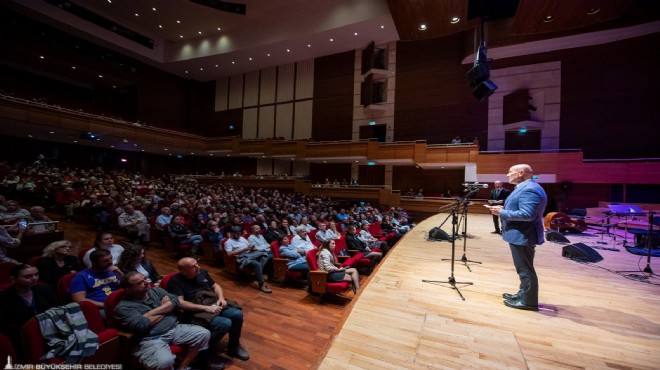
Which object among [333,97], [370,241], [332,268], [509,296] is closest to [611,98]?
[370,241]

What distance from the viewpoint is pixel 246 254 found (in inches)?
184

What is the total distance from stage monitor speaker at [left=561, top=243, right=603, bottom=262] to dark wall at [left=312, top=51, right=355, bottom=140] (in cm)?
1192

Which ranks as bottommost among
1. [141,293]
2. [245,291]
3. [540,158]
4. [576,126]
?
[245,291]

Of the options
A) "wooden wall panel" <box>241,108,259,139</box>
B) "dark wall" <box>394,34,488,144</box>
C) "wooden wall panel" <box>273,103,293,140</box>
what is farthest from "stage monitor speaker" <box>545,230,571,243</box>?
"wooden wall panel" <box>241,108,259,139</box>

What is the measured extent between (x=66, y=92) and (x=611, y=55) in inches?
1044

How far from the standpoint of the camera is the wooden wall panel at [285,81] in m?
17.3

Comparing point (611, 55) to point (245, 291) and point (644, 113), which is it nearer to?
point (644, 113)

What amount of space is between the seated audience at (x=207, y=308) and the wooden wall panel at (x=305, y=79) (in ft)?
50.0

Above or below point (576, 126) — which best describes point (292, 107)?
above

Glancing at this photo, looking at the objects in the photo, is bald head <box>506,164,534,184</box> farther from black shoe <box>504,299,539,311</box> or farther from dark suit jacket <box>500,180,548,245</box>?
black shoe <box>504,299,539,311</box>

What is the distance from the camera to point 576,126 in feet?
35.5

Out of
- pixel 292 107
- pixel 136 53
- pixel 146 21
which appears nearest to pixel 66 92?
pixel 136 53

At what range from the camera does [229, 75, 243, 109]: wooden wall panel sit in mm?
19047

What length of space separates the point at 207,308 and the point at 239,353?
1.82 ft
